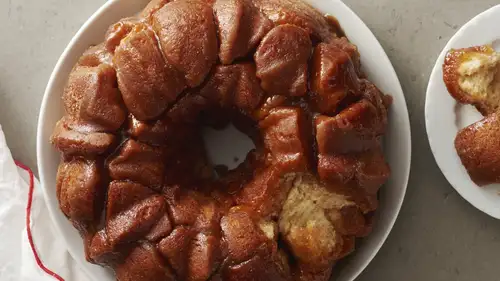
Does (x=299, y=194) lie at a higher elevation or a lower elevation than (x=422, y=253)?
higher

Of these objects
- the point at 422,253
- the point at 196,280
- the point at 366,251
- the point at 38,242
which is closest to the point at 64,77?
the point at 38,242

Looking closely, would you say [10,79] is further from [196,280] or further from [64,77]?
[196,280]

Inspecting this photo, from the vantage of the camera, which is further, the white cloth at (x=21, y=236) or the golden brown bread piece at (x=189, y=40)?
the white cloth at (x=21, y=236)

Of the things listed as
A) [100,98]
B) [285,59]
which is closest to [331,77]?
[285,59]

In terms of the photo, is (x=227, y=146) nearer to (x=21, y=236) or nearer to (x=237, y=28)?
(x=237, y=28)

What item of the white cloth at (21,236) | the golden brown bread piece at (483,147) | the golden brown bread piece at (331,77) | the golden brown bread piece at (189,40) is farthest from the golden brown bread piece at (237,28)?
the white cloth at (21,236)

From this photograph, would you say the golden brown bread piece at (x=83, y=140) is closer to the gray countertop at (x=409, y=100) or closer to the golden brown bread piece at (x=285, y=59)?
the golden brown bread piece at (x=285, y=59)
